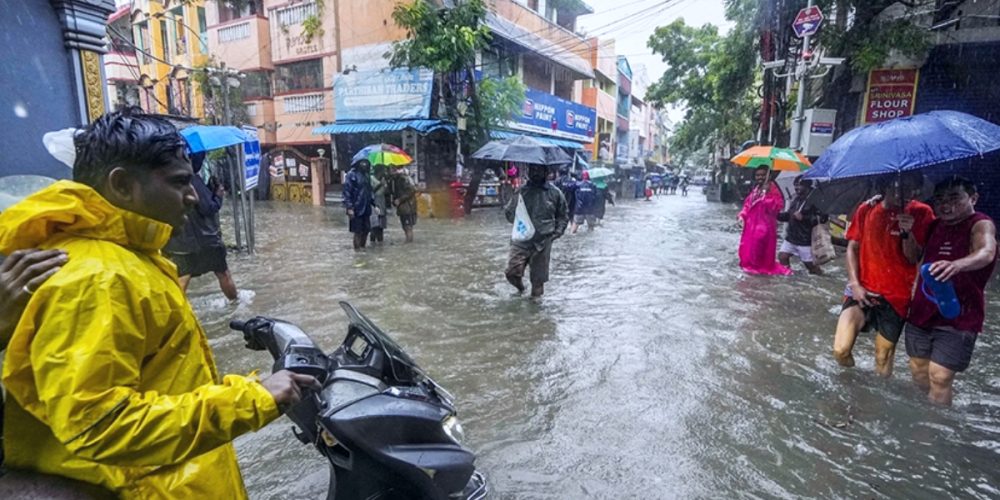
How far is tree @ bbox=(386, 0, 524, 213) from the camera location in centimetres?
1481

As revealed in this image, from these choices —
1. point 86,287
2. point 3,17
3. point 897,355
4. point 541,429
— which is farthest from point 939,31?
point 3,17

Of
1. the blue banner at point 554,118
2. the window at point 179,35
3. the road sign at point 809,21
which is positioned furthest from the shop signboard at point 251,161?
the window at point 179,35

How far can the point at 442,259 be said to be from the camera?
889 centimetres

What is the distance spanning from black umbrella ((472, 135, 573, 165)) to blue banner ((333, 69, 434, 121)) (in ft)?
32.0

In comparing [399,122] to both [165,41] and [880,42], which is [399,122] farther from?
[165,41]

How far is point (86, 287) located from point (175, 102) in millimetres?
26835

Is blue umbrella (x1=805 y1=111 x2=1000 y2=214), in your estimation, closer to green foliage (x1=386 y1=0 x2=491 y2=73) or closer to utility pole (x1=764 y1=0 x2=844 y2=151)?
utility pole (x1=764 y1=0 x2=844 y2=151)

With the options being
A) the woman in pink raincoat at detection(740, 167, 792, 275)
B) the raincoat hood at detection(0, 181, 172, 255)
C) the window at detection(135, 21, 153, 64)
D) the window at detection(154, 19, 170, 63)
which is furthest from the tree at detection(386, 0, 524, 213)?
the window at detection(135, 21, 153, 64)

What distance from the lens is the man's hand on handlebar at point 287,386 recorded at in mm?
1181

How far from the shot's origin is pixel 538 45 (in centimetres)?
2073

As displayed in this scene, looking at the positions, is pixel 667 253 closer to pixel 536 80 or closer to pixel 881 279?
pixel 881 279

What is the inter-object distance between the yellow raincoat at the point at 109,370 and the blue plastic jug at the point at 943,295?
3597mm

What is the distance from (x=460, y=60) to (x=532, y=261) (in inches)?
426

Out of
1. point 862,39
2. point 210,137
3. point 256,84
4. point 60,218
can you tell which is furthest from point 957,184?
point 256,84
